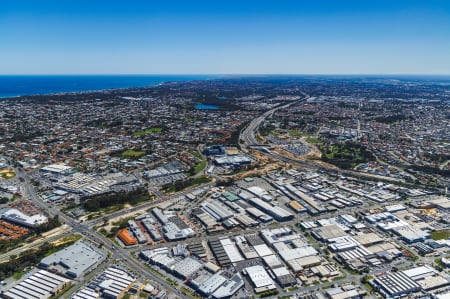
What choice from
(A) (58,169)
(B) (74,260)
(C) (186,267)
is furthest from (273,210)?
(A) (58,169)

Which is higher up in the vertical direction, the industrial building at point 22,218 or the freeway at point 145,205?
the industrial building at point 22,218

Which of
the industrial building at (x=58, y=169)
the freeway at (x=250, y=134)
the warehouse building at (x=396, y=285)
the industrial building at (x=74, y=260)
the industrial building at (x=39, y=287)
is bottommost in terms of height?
the warehouse building at (x=396, y=285)

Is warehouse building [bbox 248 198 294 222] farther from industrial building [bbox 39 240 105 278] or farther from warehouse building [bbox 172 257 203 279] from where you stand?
industrial building [bbox 39 240 105 278]

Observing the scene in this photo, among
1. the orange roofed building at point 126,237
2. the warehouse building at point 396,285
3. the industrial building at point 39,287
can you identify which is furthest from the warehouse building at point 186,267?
the warehouse building at point 396,285

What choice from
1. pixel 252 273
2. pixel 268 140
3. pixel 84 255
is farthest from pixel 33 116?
pixel 252 273

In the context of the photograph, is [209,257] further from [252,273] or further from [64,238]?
[64,238]

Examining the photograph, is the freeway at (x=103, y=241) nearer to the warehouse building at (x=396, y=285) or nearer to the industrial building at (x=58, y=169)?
the industrial building at (x=58, y=169)
